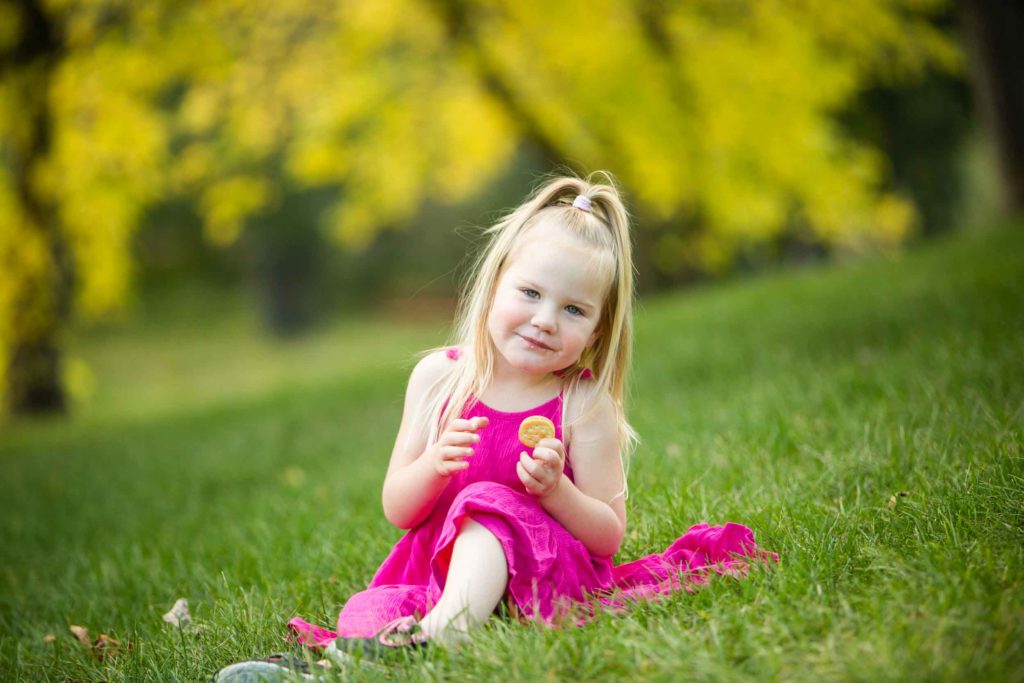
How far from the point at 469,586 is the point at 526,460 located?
342 millimetres

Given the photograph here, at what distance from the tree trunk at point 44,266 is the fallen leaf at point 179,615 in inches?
299

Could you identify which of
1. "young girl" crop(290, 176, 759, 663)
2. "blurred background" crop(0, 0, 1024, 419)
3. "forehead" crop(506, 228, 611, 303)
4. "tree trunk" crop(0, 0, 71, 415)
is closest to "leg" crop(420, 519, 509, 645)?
"young girl" crop(290, 176, 759, 663)

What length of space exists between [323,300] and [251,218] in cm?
486

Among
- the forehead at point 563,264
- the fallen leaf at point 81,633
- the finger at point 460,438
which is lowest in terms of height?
the fallen leaf at point 81,633

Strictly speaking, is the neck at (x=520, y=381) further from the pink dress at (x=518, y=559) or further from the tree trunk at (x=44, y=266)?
the tree trunk at (x=44, y=266)

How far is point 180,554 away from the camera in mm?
3824

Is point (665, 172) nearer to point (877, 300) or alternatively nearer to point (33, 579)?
point (877, 300)

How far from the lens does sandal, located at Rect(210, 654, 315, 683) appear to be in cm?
212

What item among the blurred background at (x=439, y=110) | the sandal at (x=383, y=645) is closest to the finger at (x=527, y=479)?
the sandal at (x=383, y=645)

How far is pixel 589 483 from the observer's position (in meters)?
2.50

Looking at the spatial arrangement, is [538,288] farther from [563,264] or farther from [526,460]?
[526,460]

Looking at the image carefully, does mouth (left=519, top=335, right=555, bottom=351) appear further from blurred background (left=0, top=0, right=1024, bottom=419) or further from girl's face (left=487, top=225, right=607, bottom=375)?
blurred background (left=0, top=0, right=1024, bottom=419)

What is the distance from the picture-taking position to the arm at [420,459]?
2297 mm

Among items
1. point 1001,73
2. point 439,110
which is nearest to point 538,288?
point 1001,73
